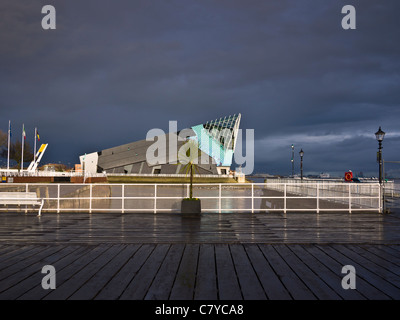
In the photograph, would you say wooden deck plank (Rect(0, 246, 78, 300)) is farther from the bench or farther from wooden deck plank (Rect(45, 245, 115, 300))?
the bench

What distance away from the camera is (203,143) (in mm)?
87188

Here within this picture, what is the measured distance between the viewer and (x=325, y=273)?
5.39 metres

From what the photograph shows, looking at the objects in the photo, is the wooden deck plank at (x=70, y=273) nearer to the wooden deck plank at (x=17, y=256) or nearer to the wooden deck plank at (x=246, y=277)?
the wooden deck plank at (x=17, y=256)

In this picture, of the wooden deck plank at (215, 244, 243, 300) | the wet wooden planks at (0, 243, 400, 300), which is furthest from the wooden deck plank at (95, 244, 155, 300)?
the wooden deck plank at (215, 244, 243, 300)

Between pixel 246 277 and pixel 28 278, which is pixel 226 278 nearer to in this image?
pixel 246 277

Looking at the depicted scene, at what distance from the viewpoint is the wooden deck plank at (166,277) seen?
14.4 feet

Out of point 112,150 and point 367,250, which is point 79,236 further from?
point 112,150

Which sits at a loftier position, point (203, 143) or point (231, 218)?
point (203, 143)

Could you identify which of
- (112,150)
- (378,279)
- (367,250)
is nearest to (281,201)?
(367,250)

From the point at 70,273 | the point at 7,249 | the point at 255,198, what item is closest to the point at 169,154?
the point at 255,198

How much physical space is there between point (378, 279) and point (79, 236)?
6.73m

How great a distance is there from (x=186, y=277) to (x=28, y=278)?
2.35m
